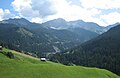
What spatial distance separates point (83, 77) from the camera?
120062 mm

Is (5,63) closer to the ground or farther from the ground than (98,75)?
farther from the ground

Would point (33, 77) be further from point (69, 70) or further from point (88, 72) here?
point (88, 72)

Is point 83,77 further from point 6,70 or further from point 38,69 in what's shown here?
point 6,70

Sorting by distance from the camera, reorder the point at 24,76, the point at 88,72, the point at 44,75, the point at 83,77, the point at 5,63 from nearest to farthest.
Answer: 1. the point at 24,76
2. the point at 44,75
3. the point at 5,63
4. the point at 83,77
5. the point at 88,72

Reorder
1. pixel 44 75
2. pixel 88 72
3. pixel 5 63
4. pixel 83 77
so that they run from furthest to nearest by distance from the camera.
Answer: pixel 88 72 < pixel 83 77 < pixel 5 63 < pixel 44 75

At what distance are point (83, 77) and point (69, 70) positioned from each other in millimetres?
7732

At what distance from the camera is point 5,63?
113 metres

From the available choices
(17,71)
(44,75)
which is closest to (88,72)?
(44,75)

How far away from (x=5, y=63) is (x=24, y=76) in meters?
17.4

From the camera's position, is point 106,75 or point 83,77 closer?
point 83,77

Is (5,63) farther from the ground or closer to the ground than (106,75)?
farther from the ground

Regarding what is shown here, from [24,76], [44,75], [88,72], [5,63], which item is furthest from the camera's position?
[88,72]

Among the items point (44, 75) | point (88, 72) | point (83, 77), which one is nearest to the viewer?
point (44, 75)

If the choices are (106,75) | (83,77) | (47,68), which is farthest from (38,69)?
(106,75)
